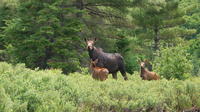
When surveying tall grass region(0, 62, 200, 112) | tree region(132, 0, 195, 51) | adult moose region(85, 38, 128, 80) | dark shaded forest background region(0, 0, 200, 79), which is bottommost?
tree region(132, 0, 195, 51)

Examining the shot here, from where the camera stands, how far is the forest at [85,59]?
6145 millimetres

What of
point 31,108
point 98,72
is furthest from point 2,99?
point 98,72

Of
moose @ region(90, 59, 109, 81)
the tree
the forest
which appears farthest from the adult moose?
the tree

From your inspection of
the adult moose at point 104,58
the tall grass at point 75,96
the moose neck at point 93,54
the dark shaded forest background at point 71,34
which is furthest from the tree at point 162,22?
the tall grass at point 75,96

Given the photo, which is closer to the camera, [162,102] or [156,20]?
[162,102]

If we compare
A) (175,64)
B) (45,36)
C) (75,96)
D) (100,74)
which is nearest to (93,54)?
(100,74)

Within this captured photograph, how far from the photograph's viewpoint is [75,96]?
6516mm

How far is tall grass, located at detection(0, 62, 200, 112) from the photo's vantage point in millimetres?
5316

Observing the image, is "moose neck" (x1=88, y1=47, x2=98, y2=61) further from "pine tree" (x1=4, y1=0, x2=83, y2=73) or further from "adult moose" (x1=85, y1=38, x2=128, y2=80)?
"pine tree" (x1=4, y1=0, x2=83, y2=73)

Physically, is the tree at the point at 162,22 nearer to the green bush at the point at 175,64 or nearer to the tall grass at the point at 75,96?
the green bush at the point at 175,64

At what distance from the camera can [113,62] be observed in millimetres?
11930

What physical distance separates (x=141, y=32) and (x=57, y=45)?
16426 millimetres

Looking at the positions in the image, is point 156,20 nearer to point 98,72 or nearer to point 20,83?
point 98,72

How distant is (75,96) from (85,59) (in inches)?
535
